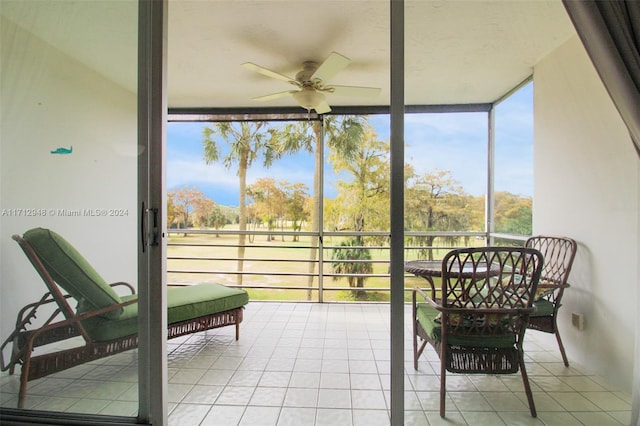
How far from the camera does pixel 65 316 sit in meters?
1.47

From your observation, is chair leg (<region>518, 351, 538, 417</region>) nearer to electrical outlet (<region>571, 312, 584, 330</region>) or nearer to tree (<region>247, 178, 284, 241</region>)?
electrical outlet (<region>571, 312, 584, 330</region>)

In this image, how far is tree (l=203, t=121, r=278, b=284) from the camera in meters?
4.97

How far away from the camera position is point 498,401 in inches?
61.6

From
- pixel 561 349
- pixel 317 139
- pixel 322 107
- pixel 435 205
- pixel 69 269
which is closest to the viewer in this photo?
pixel 69 269

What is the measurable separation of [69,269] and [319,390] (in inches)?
59.8

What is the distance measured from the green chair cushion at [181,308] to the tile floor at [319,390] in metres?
0.13

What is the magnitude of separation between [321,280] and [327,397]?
86.4 inches

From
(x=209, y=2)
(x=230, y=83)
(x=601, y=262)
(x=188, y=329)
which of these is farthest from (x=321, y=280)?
(x=209, y=2)

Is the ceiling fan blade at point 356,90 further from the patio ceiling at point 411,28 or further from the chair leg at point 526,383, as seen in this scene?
the chair leg at point 526,383

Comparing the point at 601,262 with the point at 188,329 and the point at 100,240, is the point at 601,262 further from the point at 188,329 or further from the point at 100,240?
the point at 188,329

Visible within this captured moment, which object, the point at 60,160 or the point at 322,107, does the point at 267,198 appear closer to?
the point at 322,107

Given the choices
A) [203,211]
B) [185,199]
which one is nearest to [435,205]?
[203,211]

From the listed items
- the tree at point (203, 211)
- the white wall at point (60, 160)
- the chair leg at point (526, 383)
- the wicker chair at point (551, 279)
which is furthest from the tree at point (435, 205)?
the tree at point (203, 211)

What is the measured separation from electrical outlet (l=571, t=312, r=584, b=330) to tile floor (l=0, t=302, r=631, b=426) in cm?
22
